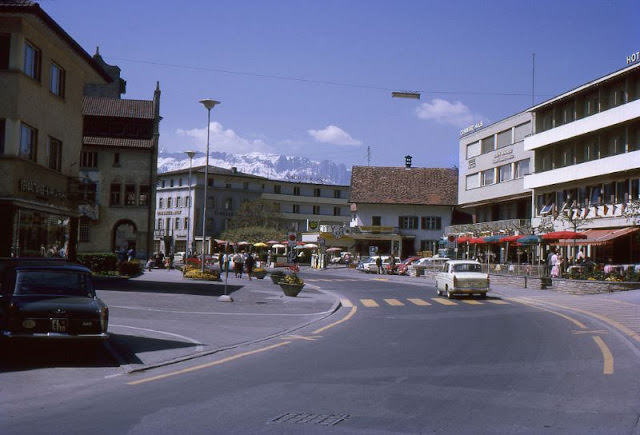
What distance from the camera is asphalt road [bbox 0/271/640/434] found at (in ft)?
24.3

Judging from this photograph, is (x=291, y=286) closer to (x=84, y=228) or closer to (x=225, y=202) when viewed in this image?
(x=84, y=228)

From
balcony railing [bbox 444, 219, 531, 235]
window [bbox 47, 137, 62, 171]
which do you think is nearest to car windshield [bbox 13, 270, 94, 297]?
window [bbox 47, 137, 62, 171]

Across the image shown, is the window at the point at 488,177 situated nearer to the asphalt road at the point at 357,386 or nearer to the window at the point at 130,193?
the window at the point at 130,193

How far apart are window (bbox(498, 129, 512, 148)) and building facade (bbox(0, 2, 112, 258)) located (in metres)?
42.1

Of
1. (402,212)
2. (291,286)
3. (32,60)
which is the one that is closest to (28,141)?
(32,60)

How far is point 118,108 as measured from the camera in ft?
214

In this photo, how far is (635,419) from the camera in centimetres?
761

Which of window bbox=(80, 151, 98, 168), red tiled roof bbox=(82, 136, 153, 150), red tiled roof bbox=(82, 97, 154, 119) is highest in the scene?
red tiled roof bbox=(82, 97, 154, 119)

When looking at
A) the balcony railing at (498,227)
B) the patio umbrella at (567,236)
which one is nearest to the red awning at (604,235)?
the patio umbrella at (567,236)

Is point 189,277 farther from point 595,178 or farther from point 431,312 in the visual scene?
point 595,178

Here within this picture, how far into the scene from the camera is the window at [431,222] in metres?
89.7

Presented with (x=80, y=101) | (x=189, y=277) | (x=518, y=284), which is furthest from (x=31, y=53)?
(x=518, y=284)

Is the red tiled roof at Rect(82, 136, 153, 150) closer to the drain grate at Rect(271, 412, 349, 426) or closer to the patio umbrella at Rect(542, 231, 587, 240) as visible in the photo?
the patio umbrella at Rect(542, 231, 587, 240)

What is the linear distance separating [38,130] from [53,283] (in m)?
15.0
